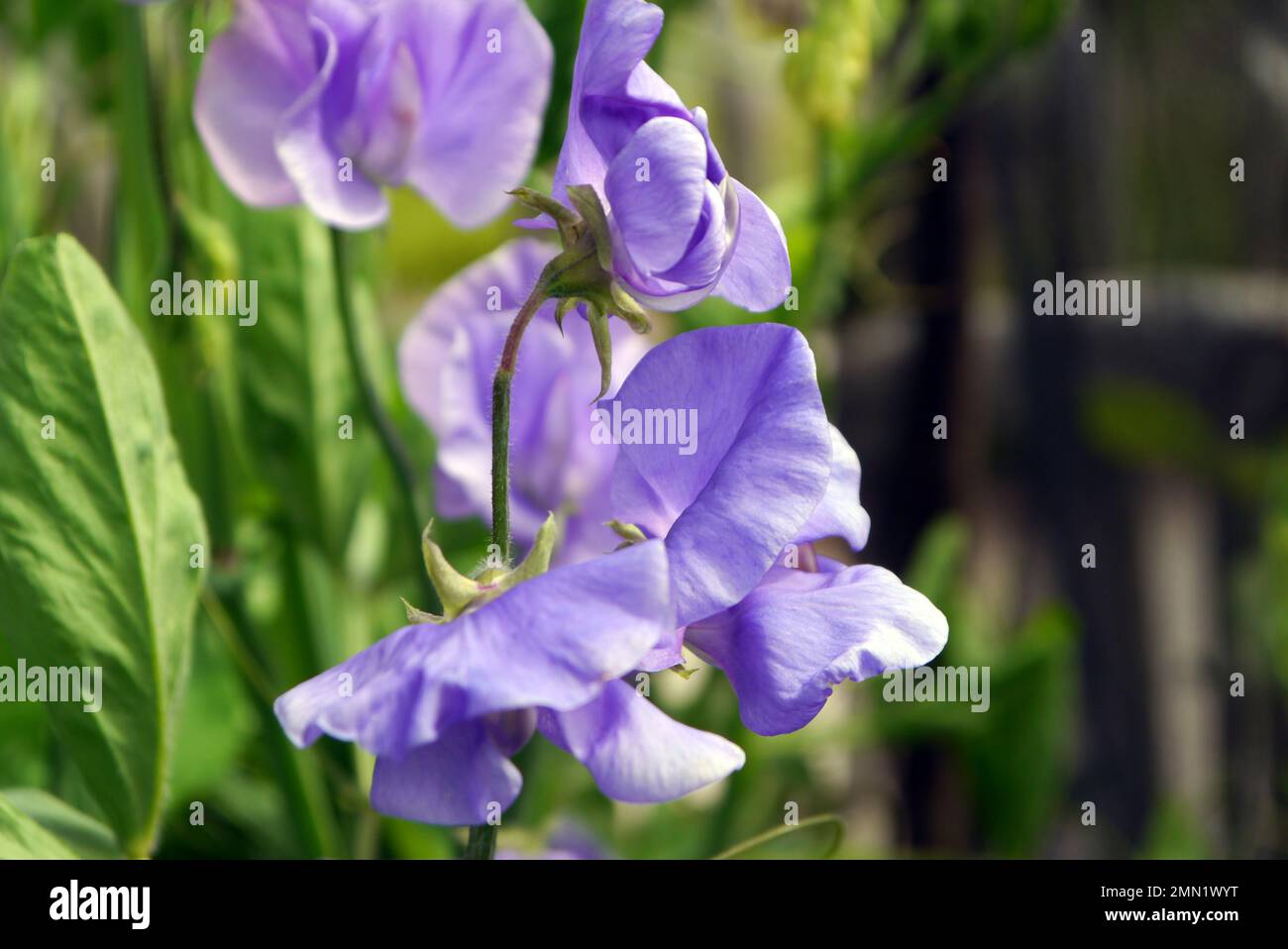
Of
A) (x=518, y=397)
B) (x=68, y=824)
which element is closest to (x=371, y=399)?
(x=518, y=397)

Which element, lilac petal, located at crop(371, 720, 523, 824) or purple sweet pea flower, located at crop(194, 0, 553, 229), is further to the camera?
purple sweet pea flower, located at crop(194, 0, 553, 229)

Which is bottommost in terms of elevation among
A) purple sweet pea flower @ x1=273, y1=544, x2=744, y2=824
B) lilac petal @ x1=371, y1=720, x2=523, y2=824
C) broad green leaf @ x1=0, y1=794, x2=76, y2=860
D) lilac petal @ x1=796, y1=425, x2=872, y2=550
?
broad green leaf @ x1=0, y1=794, x2=76, y2=860

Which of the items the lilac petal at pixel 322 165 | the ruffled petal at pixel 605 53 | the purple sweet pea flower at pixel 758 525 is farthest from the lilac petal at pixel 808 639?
the lilac petal at pixel 322 165

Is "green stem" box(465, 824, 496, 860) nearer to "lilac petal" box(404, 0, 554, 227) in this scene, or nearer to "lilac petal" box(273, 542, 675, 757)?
"lilac petal" box(273, 542, 675, 757)

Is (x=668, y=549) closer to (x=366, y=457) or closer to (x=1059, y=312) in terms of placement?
(x=366, y=457)

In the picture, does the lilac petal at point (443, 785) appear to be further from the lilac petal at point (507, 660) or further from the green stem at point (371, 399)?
the green stem at point (371, 399)

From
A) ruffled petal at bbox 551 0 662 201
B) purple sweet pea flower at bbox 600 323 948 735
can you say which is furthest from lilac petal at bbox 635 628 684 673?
ruffled petal at bbox 551 0 662 201

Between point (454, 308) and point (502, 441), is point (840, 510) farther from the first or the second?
point (454, 308)
